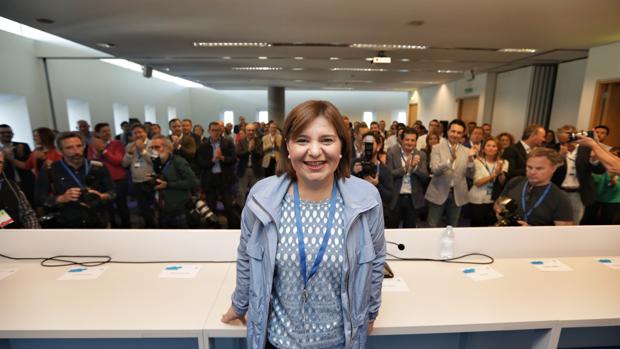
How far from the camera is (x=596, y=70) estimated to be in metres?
5.52

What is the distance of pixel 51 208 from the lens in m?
2.50

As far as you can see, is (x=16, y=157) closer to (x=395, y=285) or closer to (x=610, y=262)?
(x=395, y=285)

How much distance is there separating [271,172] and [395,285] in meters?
3.42

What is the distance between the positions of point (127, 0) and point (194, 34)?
5.08 ft

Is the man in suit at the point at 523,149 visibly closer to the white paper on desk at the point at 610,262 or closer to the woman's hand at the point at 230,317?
the white paper on desk at the point at 610,262

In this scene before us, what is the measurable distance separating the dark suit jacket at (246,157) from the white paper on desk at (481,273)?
3.29 m

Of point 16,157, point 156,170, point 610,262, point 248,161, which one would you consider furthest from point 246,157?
point 610,262

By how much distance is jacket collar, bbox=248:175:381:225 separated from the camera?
105 centimetres

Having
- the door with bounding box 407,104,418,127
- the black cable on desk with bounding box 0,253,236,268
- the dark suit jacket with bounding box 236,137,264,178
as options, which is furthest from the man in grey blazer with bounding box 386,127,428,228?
the door with bounding box 407,104,418,127

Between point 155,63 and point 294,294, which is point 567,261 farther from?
point 155,63

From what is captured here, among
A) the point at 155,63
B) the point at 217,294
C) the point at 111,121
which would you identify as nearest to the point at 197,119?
the point at 111,121

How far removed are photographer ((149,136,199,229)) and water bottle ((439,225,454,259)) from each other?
2.27m

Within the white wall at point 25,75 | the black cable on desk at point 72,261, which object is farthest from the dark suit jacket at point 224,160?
the white wall at point 25,75

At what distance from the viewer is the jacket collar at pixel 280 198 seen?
105 centimetres
